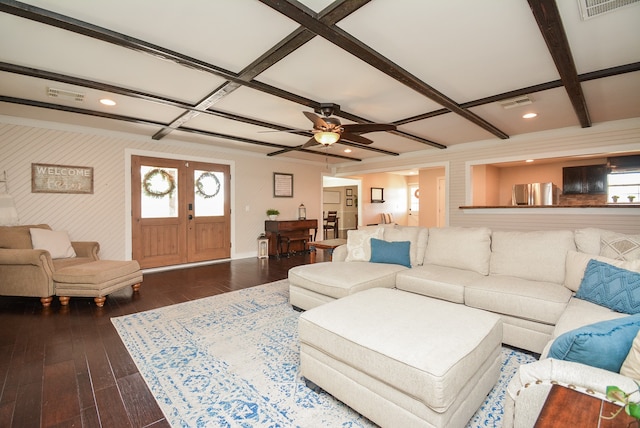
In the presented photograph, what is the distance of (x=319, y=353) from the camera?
181cm

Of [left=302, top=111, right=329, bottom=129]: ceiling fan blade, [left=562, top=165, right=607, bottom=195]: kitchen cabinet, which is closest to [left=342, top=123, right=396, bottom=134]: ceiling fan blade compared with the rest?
[left=302, top=111, right=329, bottom=129]: ceiling fan blade

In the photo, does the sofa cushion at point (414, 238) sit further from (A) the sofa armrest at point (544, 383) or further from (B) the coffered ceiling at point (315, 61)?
(A) the sofa armrest at point (544, 383)

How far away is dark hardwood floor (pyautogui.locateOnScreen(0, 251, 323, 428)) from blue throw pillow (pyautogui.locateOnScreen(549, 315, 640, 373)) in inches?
81.6

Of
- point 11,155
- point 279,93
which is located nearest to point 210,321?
point 279,93

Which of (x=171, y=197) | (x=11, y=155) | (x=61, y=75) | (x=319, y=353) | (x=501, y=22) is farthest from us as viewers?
(x=171, y=197)

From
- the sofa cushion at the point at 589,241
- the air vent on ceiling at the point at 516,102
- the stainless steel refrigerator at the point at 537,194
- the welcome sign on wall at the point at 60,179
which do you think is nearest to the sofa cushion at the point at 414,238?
the sofa cushion at the point at 589,241

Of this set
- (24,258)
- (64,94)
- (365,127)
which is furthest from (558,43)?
(24,258)

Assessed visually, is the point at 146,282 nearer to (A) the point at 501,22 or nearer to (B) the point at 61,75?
(B) the point at 61,75

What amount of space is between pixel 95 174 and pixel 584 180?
34.2ft

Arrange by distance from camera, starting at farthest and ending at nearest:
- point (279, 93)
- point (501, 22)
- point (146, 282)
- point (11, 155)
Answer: point (146, 282) → point (11, 155) → point (279, 93) → point (501, 22)

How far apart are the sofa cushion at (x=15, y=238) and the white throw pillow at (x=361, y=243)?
426 centimetres

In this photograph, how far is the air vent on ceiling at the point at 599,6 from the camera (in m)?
1.92

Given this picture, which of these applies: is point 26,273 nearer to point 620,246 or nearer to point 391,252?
point 391,252

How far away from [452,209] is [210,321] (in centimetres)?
529
